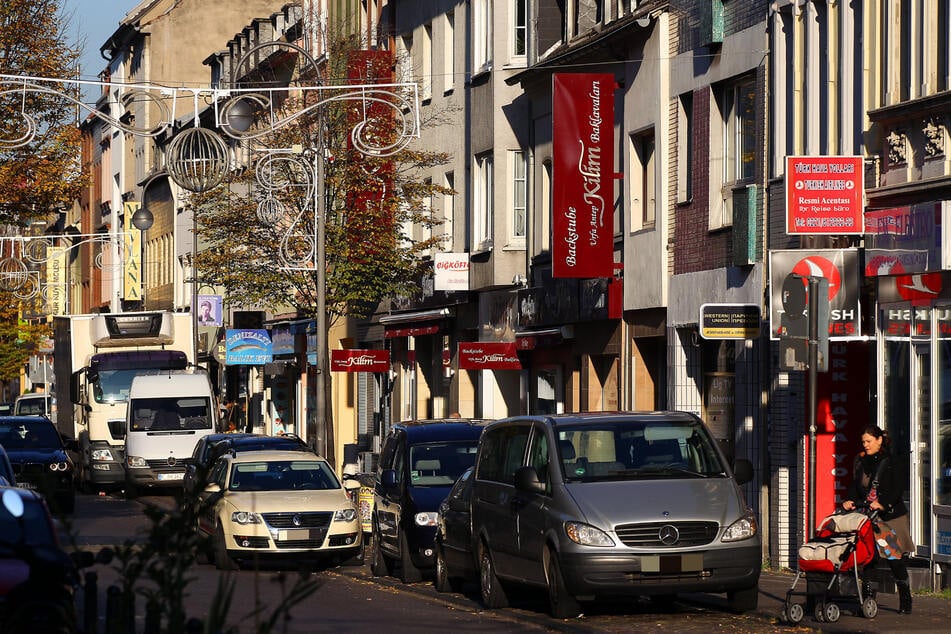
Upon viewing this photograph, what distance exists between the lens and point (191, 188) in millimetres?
26141

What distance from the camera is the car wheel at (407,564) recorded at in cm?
2102

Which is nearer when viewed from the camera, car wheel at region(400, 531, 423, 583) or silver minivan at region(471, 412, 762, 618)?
silver minivan at region(471, 412, 762, 618)

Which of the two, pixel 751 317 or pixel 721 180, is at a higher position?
pixel 721 180

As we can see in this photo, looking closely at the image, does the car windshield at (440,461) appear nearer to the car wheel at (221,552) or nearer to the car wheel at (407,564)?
the car wheel at (407,564)

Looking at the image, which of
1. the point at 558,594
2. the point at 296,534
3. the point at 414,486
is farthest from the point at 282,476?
the point at 558,594

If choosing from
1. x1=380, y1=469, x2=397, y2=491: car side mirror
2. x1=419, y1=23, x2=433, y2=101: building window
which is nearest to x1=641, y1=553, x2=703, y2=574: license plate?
x1=380, y1=469, x2=397, y2=491: car side mirror

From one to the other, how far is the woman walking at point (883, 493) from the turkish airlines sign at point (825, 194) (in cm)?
372

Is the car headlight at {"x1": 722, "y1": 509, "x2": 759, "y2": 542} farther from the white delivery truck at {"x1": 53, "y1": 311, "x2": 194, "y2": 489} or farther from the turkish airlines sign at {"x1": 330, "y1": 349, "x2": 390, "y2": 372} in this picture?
the white delivery truck at {"x1": 53, "y1": 311, "x2": 194, "y2": 489}

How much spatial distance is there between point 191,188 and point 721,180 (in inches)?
282

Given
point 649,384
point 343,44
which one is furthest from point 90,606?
point 343,44

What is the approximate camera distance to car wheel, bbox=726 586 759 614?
16.2 m

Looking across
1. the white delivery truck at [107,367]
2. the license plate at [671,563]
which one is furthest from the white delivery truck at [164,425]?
the license plate at [671,563]

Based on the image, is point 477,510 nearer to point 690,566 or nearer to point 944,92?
point 690,566

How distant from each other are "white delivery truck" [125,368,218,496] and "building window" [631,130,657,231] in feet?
42.6
